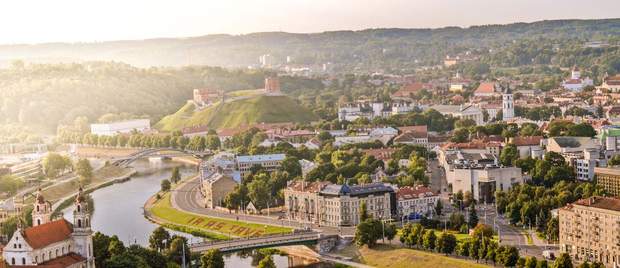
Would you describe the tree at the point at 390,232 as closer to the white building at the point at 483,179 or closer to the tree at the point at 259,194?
the white building at the point at 483,179

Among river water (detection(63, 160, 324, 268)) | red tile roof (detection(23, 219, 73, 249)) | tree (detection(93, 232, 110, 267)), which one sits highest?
red tile roof (detection(23, 219, 73, 249))

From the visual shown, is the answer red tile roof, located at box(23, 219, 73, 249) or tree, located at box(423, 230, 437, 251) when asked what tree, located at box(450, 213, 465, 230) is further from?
red tile roof, located at box(23, 219, 73, 249)

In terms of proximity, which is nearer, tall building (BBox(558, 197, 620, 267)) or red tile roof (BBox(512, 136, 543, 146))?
tall building (BBox(558, 197, 620, 267))

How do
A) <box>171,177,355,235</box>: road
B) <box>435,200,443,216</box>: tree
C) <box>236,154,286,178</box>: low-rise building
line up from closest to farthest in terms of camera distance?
<box>171,177,355,235</box>: road
<box>435,200,443,216</box>: tree
<box>236,154,286,178</box>: low-rise building

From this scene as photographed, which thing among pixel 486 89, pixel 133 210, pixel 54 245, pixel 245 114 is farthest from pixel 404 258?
pixel 486 89

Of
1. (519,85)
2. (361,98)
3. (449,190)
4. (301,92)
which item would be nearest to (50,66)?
(301,92)

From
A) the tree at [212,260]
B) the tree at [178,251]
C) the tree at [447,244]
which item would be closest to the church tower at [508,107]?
the tree at [447,244]

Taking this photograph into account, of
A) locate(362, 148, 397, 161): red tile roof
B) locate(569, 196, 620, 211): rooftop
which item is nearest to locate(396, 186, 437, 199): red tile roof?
locate(569, 196, 620, 211): rooftop
